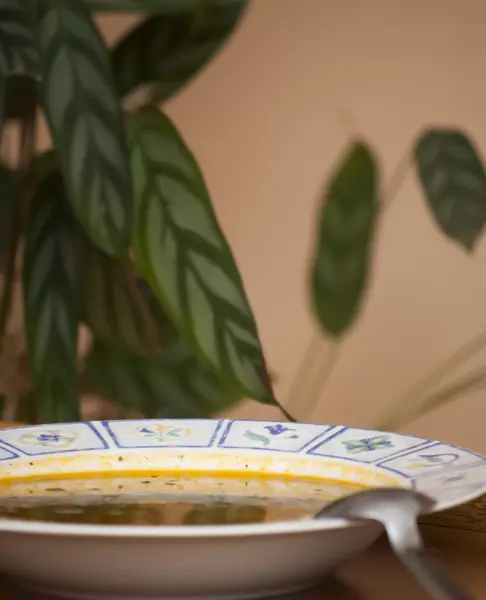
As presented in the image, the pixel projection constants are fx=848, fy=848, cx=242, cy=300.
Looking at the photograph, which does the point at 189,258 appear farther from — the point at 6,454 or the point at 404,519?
the point at 404,519

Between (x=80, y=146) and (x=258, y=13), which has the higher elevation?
(x=258, y=13)

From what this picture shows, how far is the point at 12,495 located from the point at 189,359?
53cm

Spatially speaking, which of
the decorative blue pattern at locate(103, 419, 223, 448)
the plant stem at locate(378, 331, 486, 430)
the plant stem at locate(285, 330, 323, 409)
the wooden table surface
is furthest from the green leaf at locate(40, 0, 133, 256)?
the wooden table surface

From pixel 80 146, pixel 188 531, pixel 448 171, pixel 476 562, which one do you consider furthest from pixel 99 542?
pixel 80 146

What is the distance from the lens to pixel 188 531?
0.23m

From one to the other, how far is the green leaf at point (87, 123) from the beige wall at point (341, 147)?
0.08 meters

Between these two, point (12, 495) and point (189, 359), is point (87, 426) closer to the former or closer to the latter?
point (12, 495)

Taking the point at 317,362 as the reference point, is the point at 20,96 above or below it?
above

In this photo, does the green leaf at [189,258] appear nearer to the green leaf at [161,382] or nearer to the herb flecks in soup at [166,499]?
the green leaf at [161,382]

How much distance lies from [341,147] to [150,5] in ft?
0.88

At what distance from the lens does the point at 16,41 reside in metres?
0.93

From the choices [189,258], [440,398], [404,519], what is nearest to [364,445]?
[404,519]

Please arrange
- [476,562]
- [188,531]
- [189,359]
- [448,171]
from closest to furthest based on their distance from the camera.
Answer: [188,531]
[476,562]
[448,171]
[189,359]

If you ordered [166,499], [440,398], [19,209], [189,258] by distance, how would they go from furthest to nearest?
1. [19,209]
2. [189,258]
3. [440,398]
4. [166,499]
